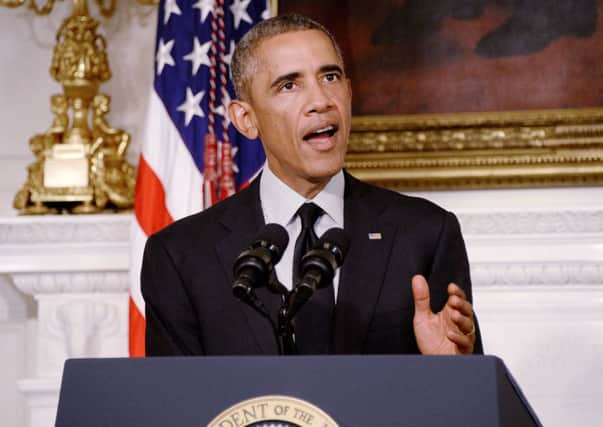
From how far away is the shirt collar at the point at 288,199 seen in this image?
99.1 inches

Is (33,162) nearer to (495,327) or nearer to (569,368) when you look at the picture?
(495,327)

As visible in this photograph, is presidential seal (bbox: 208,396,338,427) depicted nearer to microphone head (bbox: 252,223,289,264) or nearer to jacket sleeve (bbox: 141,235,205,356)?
microphone head (bbox: 252,223,289,264)

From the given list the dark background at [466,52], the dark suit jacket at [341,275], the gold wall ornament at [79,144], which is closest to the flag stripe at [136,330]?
the gold wall ornament at [79,144]

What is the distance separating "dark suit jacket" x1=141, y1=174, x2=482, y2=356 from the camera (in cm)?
238

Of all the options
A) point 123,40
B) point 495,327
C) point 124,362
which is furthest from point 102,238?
point 124,362

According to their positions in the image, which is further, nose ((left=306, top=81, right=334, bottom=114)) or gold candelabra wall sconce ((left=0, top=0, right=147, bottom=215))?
gold candelabra wall sconce ((left=0, top=0, right=147, bottom=215))

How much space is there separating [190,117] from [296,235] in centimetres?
184

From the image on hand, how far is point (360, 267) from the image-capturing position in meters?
2.43

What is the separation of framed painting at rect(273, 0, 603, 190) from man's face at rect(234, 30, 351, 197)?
164 centimetres

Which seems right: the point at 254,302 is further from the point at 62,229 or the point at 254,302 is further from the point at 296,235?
the point at 62,229

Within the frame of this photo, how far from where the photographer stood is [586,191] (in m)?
4.11

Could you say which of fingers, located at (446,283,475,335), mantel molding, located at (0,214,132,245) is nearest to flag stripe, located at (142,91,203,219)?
mantel molding, located at (0,214,132,245)

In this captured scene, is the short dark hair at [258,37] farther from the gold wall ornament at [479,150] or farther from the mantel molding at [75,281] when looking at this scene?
the mantel molding at [75,281]

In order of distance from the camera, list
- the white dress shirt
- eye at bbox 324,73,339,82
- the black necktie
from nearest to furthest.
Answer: the black necktie → the white dress shirt → eye at bbox 324,73,339,82
